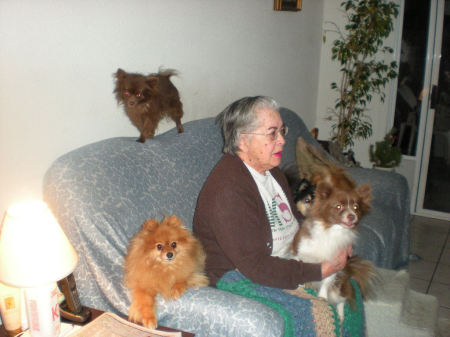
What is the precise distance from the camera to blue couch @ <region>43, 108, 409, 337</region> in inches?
49.4

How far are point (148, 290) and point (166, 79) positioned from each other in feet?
3.35

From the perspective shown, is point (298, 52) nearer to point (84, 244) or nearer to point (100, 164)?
point (100, 164)

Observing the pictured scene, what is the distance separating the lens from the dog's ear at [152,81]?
66.6 inches

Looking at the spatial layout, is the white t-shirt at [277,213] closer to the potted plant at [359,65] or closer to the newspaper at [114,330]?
the newspaper at [114,330]

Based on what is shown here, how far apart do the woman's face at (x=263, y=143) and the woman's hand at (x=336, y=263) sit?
45 cm

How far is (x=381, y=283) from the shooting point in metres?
1.89

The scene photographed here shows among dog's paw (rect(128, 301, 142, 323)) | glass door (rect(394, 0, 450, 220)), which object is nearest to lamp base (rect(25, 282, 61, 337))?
dog's paw (rect(128, 301, 142, 323))

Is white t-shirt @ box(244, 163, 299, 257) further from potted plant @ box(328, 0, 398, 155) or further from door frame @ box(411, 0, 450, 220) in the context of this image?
door frame @ box(411, 0, 450, 220)

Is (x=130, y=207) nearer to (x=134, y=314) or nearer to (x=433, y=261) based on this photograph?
(x=134, y=314)

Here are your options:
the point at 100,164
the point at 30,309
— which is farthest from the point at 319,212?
the point at 30,309

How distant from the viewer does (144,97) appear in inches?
66.9

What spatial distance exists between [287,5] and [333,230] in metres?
2.32

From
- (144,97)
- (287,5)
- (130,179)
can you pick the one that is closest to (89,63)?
(144,97)

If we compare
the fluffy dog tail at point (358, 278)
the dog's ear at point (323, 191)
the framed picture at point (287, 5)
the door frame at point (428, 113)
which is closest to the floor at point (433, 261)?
the door frame at point (428, 113)
